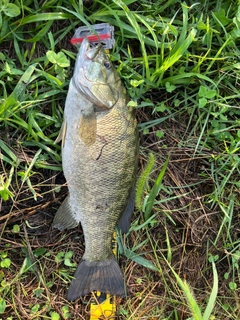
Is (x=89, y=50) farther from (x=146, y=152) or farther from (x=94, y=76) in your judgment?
(x=146, y=152)

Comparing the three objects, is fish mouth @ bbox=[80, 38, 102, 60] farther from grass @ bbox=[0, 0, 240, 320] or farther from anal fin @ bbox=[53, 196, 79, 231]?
anal fin @ bbox=[53, 196, 79, 231]

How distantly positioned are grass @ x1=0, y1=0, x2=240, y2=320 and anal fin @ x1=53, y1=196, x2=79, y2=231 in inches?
4.6

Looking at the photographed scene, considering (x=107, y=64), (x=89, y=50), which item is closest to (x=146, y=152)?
(x=107, y=64)

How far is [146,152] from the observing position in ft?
9.16

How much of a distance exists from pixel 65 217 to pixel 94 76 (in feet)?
3.10

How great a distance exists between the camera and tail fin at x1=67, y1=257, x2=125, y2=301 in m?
2.55

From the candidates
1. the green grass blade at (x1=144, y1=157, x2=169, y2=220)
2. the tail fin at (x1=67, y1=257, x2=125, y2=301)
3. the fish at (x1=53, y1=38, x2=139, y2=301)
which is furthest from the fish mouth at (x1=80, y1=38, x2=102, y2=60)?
the tail fin at (x1=67, y1=257, x2=125, y2=301)

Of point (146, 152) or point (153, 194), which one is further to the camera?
point (146, 152)

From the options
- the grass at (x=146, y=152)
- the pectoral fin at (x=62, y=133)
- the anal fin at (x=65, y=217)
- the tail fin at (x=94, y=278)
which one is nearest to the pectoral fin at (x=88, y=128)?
the pectoral fin at (x=62, y=133)

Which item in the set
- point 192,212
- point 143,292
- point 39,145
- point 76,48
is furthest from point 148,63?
point 143,292

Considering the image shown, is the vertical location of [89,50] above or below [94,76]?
above

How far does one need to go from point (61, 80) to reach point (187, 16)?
96 cm

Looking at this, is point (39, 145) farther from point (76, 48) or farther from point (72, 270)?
point (72, 270)

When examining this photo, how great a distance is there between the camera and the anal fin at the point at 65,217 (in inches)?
100
